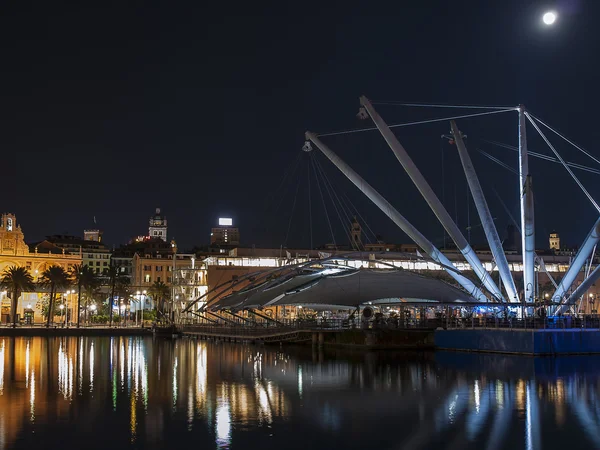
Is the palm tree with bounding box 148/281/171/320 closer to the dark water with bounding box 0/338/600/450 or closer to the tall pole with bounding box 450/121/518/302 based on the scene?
the tall pole with bounding box 450/121/518/302

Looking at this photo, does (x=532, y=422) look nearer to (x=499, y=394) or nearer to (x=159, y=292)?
(x=499, y=394)

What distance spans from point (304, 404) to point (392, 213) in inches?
1403

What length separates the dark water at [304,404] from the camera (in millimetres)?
21719

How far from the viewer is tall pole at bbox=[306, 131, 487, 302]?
62500 mm

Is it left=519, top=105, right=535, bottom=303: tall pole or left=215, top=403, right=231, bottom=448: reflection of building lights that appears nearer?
left=215, top=403, right=231, bottom=448: reflection of building lights

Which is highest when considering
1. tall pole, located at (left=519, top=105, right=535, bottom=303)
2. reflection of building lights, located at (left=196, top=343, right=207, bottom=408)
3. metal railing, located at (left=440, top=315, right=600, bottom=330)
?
tall pole, located at (left=519, top=105, right=535, bottom=303)

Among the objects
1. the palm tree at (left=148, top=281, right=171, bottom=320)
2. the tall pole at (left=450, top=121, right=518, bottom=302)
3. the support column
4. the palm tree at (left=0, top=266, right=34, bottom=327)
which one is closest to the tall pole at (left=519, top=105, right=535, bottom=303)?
the support column

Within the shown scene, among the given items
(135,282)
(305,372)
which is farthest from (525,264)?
(135,282)

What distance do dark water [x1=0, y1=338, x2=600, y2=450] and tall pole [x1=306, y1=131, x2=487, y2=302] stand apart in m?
16.7

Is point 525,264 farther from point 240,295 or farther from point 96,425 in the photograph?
point 96,425

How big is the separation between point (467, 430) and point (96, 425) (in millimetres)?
11167

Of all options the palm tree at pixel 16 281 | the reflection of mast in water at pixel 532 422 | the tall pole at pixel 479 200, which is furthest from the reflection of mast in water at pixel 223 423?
the palm tree at pixel 16 281

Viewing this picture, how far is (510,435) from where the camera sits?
22.2 metres

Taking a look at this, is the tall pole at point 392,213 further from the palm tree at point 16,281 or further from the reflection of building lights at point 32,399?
the palm tree at point 16,281
